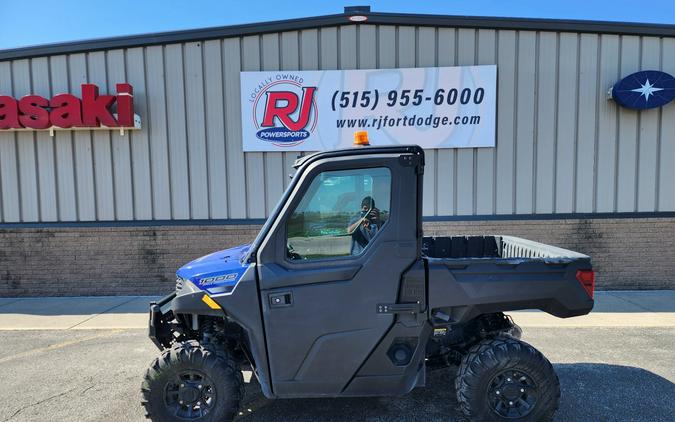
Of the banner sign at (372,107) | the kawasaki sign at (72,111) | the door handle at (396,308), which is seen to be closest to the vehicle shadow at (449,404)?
the door handle at (396,308)

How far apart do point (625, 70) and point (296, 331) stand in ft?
26.0

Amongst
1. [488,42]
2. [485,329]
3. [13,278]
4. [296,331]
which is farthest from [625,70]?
[13,278]

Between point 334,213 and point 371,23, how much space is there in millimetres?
5489

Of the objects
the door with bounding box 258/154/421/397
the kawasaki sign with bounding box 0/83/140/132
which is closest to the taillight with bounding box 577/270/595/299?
the door with bounding box 258/154/421/397

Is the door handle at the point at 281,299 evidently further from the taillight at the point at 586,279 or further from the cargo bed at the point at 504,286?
the taillight at the point at 586,279

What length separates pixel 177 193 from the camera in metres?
7.08

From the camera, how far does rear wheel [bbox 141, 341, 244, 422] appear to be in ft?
8.89

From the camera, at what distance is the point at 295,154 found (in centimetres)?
705

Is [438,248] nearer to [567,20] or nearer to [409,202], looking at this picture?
[409,202]

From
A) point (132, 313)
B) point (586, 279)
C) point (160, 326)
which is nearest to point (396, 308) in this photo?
point (586, 279)

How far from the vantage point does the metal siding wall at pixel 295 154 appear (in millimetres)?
6871

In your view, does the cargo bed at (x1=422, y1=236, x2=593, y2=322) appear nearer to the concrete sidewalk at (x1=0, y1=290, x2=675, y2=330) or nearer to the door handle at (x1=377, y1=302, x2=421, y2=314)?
the door handle at (x1=377, y1=302, x2=421, y2=314)

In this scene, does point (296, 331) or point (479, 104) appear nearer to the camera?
point (296, 331)

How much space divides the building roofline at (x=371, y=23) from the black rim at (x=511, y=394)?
6215 millimetres
